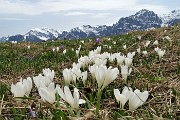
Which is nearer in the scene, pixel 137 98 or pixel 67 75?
pixel 137 98

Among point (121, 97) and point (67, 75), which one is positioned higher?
point (67, 75)

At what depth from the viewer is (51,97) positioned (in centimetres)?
378

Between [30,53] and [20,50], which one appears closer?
[30,53]

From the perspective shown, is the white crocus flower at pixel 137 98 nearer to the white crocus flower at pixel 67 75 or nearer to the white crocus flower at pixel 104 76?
the white crocus flower at pixel 104 76

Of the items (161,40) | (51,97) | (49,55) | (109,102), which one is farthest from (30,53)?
(51,97)

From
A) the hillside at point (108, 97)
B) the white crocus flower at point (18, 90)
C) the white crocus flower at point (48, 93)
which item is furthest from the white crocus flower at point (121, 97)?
the white crocus flower at point (18, 90)

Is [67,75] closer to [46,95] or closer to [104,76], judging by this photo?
[104,76]

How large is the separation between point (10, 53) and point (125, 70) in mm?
11026

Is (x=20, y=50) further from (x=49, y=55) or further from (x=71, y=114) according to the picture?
(x=71, y=114)

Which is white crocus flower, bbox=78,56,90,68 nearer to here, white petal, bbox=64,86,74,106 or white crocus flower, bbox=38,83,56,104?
white crocus flower, bbox=38,83,56,104

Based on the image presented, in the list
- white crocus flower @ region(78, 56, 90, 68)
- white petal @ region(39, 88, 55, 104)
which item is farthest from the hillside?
white petal @ region(39, 88, 55, 104)

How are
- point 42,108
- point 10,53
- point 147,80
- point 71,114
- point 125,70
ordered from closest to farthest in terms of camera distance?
point 71,114 < point 42,108 < point 125,70 < point 147,80 < point 10,53

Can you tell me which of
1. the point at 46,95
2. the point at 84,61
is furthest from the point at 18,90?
the point at 84,61

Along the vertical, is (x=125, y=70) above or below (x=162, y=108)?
above
